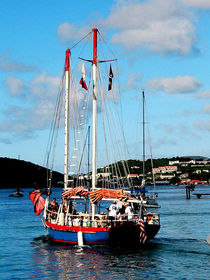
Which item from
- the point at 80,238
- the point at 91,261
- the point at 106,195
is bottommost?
the point at 91,261

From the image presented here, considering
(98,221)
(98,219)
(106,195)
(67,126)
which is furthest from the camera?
(67,126)

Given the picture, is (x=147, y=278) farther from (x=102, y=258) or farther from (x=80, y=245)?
(x=80, y=245)

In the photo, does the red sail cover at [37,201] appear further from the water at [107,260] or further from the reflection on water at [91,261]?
the reflection on water at [91,261]

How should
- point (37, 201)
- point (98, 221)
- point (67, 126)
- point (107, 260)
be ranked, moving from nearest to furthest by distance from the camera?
point (107, 260) < point (98, 221) < point (37, 201) < point (67, 126)

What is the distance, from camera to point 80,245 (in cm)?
3900

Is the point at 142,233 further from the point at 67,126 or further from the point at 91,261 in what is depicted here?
the point at 67,126

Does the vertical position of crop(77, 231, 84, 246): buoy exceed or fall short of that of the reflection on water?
it exceeds it

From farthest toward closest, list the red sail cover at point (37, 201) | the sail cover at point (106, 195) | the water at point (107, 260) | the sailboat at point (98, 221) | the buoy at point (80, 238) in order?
the red sail cover at point (37, 201)
the sail cover at point (106, 195)
the buoy at point (80, 238)
the sailboat at point (98, 221)
the water at point (107, 260)

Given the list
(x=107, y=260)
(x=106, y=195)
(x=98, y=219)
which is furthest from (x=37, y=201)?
(x=107, y=260)

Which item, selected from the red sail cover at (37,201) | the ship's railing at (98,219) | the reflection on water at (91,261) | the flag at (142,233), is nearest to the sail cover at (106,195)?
the ship's railing at (98,219)

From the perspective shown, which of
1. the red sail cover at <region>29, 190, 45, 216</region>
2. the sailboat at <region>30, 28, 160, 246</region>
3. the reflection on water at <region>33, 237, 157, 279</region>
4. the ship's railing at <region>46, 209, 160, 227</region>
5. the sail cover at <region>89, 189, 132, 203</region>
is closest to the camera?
the reflection on water at <region>33, 237, 157, 279</region>

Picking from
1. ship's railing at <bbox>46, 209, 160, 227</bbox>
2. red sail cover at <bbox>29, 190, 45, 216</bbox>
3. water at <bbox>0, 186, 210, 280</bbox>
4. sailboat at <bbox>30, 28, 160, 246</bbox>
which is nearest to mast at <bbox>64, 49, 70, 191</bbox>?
red sail cover at <bbox>29, 190, 45, 216</bbox>

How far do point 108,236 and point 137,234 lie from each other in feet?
7.63

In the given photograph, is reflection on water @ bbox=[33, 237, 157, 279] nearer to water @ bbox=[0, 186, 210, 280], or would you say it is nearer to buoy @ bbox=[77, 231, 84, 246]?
water @ bbox=[0, 186, 210, 280]
